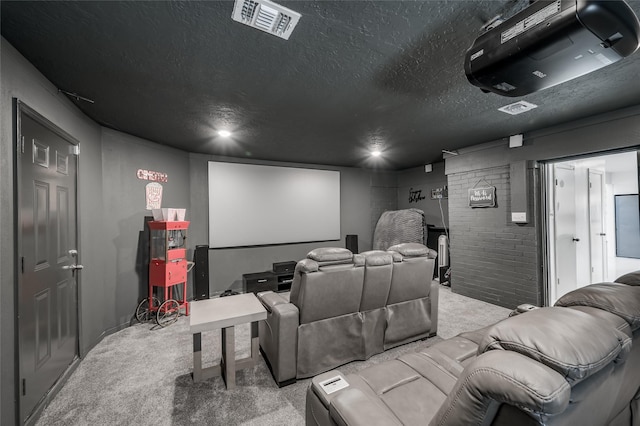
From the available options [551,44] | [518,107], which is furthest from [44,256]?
[518,107]

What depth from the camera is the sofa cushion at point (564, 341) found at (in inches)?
24.9

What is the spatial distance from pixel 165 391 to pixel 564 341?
2604 millimetres

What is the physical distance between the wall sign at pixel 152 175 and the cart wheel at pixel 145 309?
1672 mm

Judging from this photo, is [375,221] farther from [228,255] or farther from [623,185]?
[623,185]

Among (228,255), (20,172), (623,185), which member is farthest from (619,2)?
(623,185)

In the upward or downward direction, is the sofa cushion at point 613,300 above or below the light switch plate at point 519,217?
below

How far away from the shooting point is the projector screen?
487 cm

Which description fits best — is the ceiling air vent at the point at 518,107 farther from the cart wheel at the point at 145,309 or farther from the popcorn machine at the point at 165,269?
the cart wheel at the point at 145,309

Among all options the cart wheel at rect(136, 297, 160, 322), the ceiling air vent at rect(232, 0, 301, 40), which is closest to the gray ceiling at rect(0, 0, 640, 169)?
the ceiling air vent at rect(232, 0, 301, 40)

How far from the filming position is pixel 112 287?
3270mm

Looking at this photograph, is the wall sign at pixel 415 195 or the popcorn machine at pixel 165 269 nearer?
the popcorn machine at pixel 165 269

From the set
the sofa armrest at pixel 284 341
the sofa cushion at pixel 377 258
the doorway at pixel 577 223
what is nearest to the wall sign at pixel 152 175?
the sofa armrest at pixel 284 341

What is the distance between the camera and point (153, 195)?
388 cm

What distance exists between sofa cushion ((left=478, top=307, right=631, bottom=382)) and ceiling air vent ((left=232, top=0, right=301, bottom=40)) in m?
1.78
